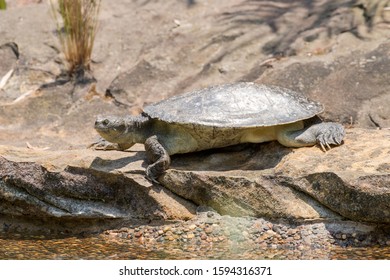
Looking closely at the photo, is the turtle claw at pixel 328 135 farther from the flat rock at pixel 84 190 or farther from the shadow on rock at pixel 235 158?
the flat rock at pixel 84 190

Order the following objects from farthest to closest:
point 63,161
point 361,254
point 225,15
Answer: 1. point 225,15
2. point 63,161
3. point 361,254

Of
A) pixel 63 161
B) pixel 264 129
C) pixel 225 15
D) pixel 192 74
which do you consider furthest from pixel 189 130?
pixel 225 15

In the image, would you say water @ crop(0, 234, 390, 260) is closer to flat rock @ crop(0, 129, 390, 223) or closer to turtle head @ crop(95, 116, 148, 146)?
flat rock @ crop(0, 129, 390, 223)

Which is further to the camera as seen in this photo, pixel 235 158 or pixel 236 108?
pixel 235 158

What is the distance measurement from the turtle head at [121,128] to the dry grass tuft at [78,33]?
8.88 ft

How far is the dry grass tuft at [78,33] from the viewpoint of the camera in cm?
782

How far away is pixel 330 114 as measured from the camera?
6.73 meters

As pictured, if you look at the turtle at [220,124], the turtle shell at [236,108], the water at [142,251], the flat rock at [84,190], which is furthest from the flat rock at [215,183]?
the turtle shell at [236,108]

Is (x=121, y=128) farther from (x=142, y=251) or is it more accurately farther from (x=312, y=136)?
(x=312, y=136)

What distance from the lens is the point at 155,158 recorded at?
210 inches

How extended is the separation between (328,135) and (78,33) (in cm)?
384

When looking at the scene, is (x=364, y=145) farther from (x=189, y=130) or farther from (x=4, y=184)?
(x=4, y=184)

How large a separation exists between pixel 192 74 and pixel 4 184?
3.20 meters

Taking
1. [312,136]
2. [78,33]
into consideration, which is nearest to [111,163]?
[312,136]
